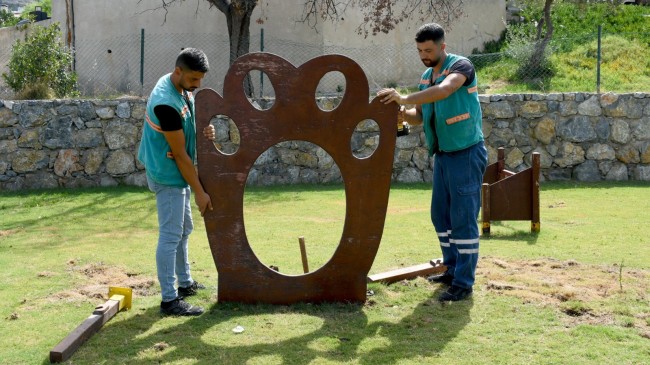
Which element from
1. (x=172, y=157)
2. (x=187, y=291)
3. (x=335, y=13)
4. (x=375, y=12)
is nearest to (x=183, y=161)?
(x=172, y=157)

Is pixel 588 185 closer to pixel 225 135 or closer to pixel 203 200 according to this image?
pixel 225 135

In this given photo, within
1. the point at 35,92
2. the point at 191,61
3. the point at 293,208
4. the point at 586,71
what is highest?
the point at 586,71

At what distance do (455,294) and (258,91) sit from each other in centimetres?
1016

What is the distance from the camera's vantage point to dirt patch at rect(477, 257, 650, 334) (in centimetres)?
483

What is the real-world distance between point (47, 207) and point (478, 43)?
34.7 ft

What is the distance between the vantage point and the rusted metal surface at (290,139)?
493 centimetres

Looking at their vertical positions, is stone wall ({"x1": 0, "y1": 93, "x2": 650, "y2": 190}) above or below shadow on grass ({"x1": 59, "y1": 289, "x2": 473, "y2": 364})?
above

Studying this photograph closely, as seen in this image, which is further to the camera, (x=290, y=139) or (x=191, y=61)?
(x=290, y=139)

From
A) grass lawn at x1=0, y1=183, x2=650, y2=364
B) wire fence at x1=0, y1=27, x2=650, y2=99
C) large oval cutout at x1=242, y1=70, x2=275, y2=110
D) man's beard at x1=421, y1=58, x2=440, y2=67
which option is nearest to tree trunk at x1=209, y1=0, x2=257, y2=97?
large oval cutout at x1=242, y1=70, x2=275, y2=110

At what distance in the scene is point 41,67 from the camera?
42.1 feet

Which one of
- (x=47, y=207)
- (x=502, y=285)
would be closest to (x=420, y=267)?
(x=502, y=285)

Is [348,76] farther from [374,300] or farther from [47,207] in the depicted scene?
[47,207]

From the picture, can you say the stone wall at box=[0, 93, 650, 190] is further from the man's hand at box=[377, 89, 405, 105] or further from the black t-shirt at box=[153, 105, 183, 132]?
the black t-shirt at box=[153, 105, 183, 132]

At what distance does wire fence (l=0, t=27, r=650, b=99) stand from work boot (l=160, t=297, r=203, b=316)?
31.9 ft
